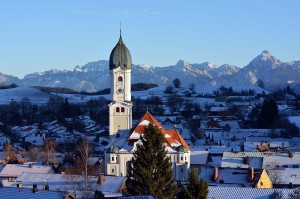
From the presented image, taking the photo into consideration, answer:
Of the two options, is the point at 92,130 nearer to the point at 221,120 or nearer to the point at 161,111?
the point at 221,120

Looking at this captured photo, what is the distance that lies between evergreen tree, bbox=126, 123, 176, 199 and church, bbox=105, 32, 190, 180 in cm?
1902

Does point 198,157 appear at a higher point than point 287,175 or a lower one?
higher

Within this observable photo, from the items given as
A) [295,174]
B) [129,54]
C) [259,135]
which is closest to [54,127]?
[259,135]

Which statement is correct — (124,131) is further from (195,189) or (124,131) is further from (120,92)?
(195,189)

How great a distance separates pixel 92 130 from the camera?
491 feet

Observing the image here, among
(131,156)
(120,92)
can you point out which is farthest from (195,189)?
(120,92)

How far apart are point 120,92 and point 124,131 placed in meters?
5.64

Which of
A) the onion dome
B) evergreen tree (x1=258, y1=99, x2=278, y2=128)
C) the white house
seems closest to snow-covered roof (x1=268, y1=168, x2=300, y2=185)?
the white house

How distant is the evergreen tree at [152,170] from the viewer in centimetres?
3869

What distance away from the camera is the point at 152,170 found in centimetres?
3925

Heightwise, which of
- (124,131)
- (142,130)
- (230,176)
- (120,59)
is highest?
(120,59)

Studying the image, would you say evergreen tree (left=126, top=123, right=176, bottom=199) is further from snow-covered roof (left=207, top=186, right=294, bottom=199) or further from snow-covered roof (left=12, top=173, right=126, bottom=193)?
A: snow-covered roof (left=12, top=173, right=126, bottom=193)

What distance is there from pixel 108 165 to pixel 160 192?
29112 millimetres

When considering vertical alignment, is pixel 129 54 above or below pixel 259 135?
above
